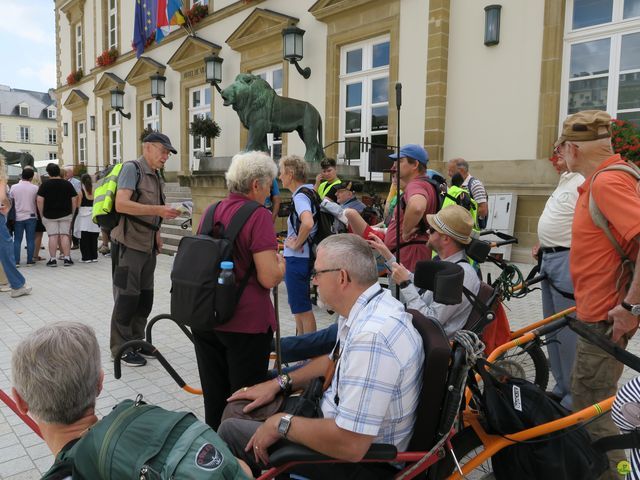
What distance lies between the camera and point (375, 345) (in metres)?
1.67

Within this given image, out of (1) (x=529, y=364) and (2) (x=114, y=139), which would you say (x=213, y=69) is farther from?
(1) (x=529, y=364)

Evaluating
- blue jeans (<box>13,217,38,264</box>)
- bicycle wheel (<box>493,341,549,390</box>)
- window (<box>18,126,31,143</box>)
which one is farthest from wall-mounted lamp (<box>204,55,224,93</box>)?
window (<box>18,126,31,143</box>)

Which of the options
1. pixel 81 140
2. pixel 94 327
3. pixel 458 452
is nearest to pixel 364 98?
pixel 94 327

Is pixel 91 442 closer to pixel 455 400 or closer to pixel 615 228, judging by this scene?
pixel 455 400

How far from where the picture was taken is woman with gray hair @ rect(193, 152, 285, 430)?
253 centimetres

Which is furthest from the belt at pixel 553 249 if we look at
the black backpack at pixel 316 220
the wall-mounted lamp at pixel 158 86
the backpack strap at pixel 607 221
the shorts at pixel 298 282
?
the wall-mounted lamp at pixel 158 86

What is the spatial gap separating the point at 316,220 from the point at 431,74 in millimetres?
7049

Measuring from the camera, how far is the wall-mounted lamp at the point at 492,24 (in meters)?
9.30

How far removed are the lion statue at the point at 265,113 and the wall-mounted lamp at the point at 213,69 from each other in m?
5.63

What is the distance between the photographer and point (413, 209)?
360 centimetres

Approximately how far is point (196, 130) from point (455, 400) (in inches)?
561

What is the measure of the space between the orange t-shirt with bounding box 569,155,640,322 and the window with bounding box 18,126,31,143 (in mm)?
68448

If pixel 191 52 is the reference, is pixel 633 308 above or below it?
below

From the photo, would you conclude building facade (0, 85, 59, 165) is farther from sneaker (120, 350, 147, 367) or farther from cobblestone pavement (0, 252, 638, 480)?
sneaker (120, 350, 147, 367)
